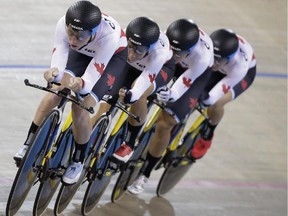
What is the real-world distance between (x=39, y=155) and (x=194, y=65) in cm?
187

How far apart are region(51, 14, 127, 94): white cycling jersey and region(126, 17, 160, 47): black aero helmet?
282 mm

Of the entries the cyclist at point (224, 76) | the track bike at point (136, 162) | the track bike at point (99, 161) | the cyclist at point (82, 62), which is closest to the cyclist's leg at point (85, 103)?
the cyclist at point (82, 62)

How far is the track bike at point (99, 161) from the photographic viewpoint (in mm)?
7070

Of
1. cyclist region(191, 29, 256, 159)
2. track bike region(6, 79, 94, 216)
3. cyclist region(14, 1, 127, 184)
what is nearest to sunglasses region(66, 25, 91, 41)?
cyclist region(14, 1, 127, 184)

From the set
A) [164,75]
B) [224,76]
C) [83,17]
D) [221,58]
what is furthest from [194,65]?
[83,17]

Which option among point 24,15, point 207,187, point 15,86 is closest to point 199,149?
point 207,187

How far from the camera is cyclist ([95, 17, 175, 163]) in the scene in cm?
699

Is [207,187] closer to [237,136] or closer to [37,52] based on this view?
[237,136]

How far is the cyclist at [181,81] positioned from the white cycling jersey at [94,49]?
3.25 feet

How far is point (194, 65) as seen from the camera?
780cm

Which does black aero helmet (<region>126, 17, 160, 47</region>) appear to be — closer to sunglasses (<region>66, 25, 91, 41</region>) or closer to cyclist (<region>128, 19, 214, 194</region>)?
cyclist (<region>128, 19, 214, 194</region>)

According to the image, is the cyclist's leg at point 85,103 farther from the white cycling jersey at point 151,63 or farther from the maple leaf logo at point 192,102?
the maple leaf logo at point 192,102

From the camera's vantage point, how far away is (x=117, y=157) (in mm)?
7449

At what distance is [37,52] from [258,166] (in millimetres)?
2682
